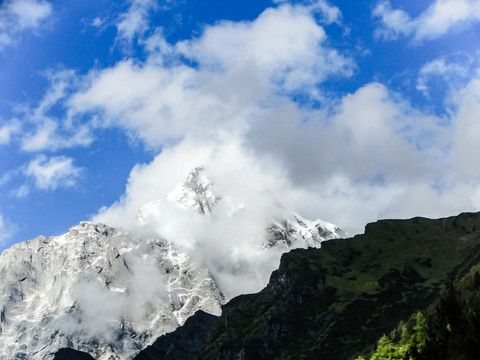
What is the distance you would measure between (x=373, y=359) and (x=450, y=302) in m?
21.2

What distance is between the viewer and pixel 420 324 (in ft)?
517

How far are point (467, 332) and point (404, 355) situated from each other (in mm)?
16870

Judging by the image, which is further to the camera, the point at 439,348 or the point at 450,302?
the point at 450,302

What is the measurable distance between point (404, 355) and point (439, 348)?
11636 mm

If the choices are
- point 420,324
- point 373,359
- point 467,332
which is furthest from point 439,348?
point 420,324

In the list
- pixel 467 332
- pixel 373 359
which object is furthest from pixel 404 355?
pixel 467 332

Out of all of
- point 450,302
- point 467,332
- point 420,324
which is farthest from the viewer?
point 420,324

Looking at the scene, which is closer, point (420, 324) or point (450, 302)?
point (450, 302)

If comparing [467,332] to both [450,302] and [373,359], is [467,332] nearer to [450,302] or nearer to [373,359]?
[450,302]

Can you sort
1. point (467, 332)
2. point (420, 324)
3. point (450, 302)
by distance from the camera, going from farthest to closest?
point (420, 324) < point (450, 302) < point (467, 332)

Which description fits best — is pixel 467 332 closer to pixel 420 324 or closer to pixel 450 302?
pixel 450 302

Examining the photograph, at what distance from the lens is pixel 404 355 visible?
453 feet

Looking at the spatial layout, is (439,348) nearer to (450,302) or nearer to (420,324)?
(450,302)

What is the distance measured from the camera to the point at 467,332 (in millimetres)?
126688
